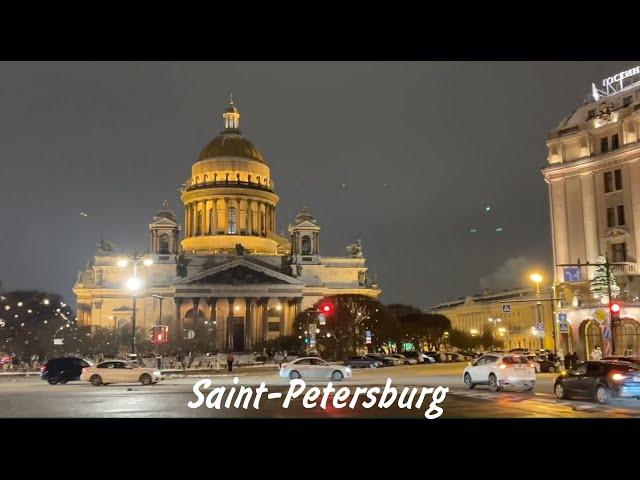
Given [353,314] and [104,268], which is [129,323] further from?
[353,314]

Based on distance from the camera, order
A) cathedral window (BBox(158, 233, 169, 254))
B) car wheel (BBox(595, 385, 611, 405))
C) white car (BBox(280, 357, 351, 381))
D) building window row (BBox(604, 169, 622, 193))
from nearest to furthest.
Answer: car wheel (BBox(595, 385, 611, 405)) < white car (BBox(280, 357, 351, 381)) < building window row (BBox(604, 169, 622, 193)) < cathedral window (BBox(158, 233, 169, 254))

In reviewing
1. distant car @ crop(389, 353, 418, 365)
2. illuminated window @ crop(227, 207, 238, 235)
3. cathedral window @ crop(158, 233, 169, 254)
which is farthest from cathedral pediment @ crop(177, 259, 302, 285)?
distant car @ crop(389, 353, 418, 365)

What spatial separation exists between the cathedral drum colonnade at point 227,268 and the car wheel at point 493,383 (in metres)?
63.7

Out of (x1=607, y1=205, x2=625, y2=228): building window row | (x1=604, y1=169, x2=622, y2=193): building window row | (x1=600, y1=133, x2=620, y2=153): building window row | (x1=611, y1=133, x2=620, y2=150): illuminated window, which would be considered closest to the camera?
(x1=607, y1=205, x2=625, y2=228): building window row

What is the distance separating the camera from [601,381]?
24.6m

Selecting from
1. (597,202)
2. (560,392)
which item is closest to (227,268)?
(597,202)

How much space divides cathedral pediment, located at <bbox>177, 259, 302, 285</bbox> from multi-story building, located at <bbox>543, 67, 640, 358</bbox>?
54.7 m

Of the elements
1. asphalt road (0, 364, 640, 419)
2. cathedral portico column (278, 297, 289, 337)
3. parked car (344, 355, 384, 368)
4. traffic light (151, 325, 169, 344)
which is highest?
cathedral portico column (278, 297, 289, 337)

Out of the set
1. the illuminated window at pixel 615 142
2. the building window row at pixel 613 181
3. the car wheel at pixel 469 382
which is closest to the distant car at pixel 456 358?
the building window row at pixel 613 181

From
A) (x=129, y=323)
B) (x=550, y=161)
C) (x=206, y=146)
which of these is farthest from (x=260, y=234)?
(x=550, y=161)

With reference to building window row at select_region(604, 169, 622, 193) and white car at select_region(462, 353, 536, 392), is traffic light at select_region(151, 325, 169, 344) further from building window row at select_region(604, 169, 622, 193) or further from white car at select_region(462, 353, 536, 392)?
building window row at select_region(604, 169, 622, 193)

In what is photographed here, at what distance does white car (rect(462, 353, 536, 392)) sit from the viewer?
97.1 feet

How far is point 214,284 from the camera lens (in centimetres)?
10831
